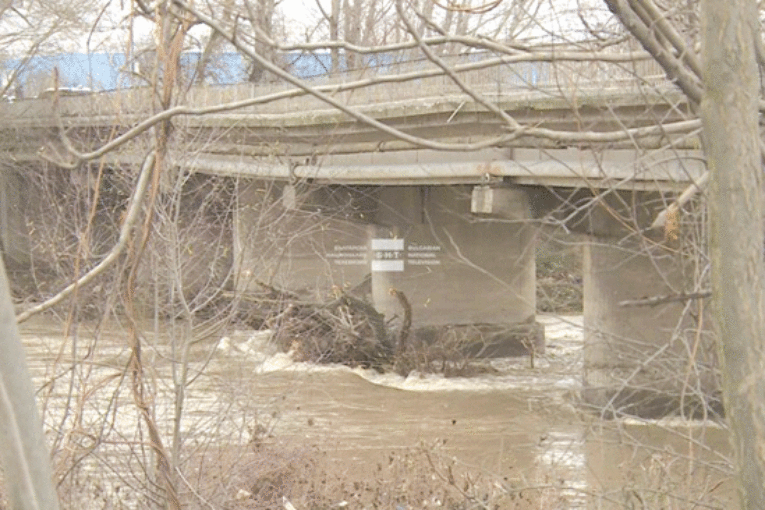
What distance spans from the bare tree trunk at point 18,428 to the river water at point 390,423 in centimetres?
235

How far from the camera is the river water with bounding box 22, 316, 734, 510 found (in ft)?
17.6

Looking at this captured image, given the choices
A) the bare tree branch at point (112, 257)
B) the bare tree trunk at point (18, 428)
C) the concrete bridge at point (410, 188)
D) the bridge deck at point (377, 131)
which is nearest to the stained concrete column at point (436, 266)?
the concrete bridge at point (410, 188)

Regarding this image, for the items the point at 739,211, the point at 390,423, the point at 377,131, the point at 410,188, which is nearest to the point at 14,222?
the point at 410,188

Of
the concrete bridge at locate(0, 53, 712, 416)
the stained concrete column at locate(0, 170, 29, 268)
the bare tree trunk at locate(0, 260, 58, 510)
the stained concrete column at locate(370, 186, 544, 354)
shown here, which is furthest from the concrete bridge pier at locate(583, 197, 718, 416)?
the stained concrete column at locate(0, 170, 29, 268)

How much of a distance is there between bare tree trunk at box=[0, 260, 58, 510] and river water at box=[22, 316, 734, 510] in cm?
235

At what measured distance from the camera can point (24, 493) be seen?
77.1 inches

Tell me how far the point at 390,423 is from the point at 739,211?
14.6 meters

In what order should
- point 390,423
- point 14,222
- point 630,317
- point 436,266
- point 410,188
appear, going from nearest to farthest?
1. point 630,317
2. point 390,423
3. point 410,188
4. point 436,266
5. point 14,222

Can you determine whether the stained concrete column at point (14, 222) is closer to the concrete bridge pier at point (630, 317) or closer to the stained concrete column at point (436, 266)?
the stained concrete column at point (436, 266)

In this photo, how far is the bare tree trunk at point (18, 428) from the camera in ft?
6.31

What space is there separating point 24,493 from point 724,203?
1490mm

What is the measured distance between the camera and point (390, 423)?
55.3 feet

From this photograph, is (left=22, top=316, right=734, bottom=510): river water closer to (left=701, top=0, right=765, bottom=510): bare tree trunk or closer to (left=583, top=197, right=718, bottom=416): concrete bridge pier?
(left=583, top=197, right=718, bottom=416): concrete bridge pier

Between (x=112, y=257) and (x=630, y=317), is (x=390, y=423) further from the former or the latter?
(x=112, y=257)
